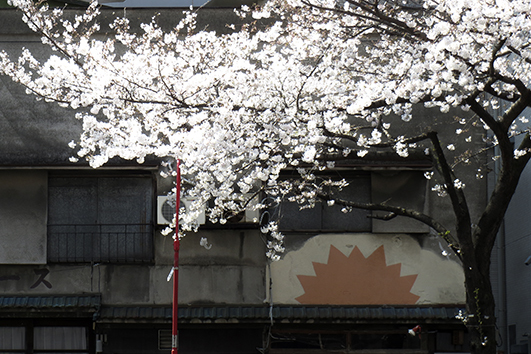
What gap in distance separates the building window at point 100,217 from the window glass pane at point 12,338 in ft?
5.53

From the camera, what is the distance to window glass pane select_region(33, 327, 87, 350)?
1529 centimetres

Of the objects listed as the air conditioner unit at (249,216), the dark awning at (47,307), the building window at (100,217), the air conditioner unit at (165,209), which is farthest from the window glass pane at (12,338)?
the air conditioner unit at (249,216)

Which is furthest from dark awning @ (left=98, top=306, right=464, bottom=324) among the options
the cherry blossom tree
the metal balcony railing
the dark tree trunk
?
the dark tree trunk

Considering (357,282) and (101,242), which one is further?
(101,242)

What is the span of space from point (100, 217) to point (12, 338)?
3.16m

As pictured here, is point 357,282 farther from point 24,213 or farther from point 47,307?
point 24,213

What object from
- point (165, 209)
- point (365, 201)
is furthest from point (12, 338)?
point (365, 201)

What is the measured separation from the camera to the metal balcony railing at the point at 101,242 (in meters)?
15.2

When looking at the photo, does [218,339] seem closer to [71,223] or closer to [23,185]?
[71,223]

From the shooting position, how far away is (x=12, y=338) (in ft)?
50.0

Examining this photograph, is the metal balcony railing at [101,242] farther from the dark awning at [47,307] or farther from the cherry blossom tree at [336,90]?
the cherry blossom tree at [336,90]

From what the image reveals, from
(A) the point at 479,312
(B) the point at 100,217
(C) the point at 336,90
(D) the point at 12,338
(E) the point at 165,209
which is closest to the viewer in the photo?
(A) the point at 479,312

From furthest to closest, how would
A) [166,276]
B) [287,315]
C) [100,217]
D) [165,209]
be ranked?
[100,217] < [166,276] < [165,209] < [287,315]

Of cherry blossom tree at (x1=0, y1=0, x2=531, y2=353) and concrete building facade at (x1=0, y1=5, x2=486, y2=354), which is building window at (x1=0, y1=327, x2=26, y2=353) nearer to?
concrete building facade at (x1=0, y1=5, x2=486, y2=354)
